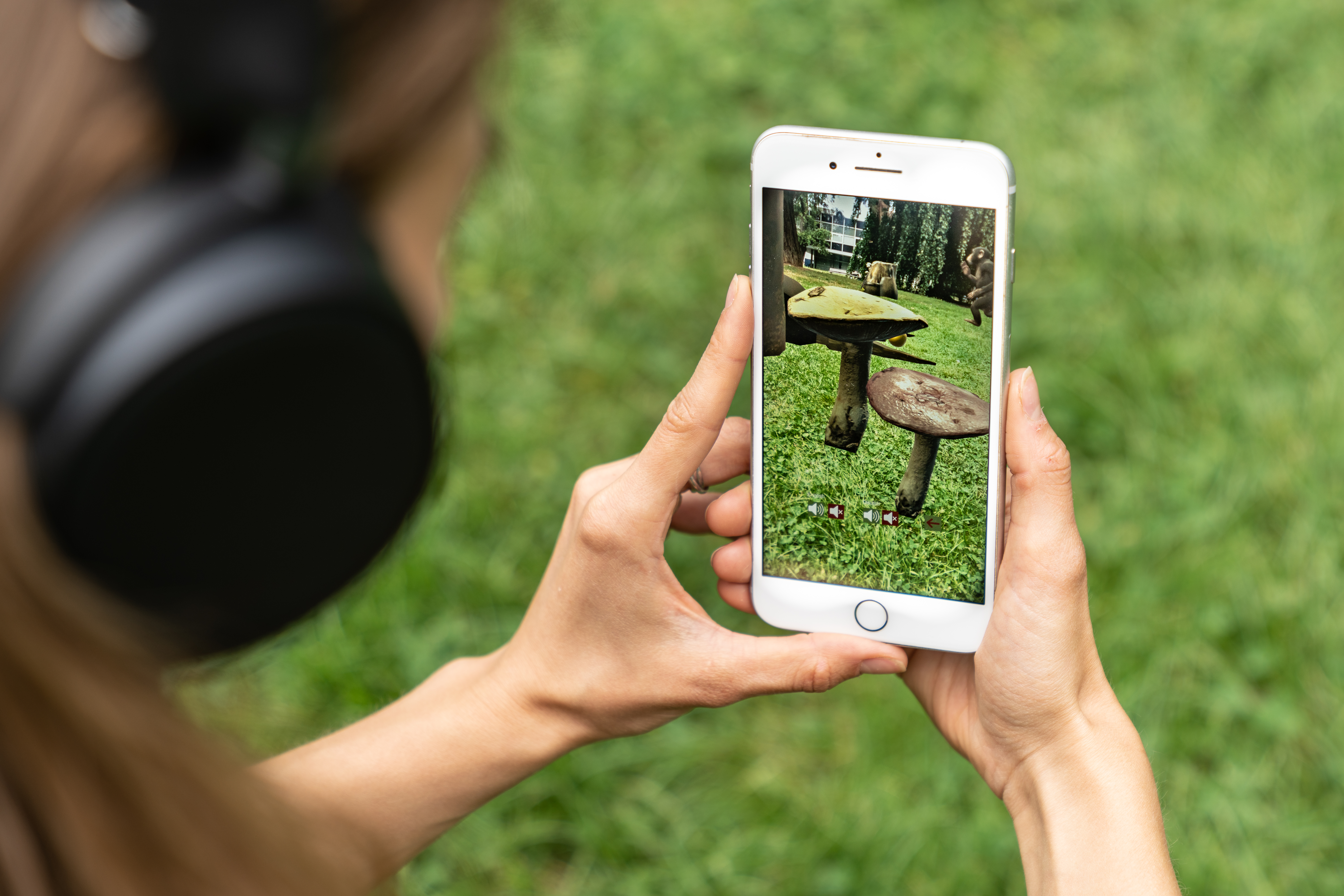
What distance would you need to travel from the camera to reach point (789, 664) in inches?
59.6

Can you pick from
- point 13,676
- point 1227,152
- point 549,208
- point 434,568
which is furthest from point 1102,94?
point 13,676

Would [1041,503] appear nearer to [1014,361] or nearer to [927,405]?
[927,405]

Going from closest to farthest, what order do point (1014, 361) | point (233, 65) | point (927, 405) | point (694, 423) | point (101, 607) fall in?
point (233, 65) < point (101, 607) < point (694, 423) < point (927, 405) < point (1014, 361)

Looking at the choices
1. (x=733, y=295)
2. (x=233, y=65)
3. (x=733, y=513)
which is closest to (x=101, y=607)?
(x=233, y=65)

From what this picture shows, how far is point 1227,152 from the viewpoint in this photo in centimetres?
326

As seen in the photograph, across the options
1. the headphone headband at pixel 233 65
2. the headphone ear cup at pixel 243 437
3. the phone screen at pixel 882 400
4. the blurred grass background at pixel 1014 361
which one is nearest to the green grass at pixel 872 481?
the phone screen at pixel 882 400

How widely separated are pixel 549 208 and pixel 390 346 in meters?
2.63

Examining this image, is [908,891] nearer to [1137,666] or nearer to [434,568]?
[1137,666]

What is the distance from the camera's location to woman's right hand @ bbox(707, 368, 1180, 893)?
1.39 metres

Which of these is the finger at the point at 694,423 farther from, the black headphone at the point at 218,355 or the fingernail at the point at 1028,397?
the black headphone at the point at 218,355

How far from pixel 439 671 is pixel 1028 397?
0.99 metres

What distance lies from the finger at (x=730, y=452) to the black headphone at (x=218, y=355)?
882 millimetres

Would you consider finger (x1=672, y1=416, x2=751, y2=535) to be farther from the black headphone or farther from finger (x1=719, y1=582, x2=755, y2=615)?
the black headphone

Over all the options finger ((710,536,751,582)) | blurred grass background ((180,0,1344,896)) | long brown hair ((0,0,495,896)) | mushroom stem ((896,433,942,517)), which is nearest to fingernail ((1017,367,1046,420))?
mushroom stem ((896,433,942,517))
